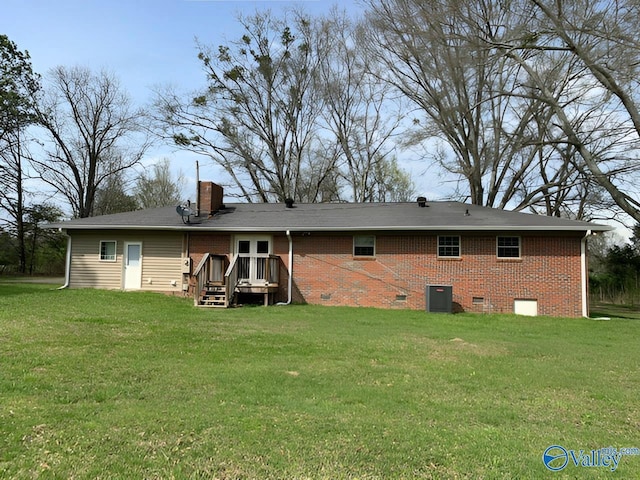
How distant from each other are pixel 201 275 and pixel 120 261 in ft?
14.4

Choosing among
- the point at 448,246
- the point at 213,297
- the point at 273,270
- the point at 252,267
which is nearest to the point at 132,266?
the point at 213,297

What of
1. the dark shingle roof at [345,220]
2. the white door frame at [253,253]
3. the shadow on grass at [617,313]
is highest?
the dark shingle roof at [345,220]

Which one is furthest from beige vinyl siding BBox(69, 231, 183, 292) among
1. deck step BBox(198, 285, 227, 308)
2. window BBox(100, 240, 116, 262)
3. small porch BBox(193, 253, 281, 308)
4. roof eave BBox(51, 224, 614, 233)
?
deck step BBox(198, 285, 227, 308)

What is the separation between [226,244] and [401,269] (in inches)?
251

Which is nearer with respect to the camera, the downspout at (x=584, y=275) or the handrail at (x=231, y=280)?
the downspout at (x=584, y=275)

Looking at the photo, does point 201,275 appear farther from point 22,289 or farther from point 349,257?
point 22,289

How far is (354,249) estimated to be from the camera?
15.5m

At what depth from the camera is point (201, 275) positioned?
14.5 metres

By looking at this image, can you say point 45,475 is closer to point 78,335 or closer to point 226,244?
point 78,335

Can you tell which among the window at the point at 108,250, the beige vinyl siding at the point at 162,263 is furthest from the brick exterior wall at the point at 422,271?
the window at the point at 108,250

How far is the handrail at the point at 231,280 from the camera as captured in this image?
1414cm

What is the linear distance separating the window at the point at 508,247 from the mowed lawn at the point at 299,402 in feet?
16.7

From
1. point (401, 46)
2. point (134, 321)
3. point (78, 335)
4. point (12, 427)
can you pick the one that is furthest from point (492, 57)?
point (12, 427)

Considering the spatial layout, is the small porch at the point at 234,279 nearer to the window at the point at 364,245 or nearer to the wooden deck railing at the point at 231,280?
the wooden deck railing at the point at 231,280
